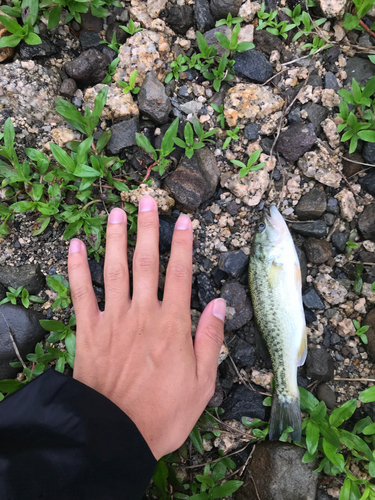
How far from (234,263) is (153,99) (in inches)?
74.6

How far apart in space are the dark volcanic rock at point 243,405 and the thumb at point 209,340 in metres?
0.59

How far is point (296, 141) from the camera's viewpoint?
3.39 meters

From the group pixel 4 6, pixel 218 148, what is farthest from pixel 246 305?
pixel 4 6

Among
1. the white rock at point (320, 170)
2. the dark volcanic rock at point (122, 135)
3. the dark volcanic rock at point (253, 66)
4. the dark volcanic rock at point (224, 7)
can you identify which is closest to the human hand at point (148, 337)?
the dark volcanic rock at point (122, 135)

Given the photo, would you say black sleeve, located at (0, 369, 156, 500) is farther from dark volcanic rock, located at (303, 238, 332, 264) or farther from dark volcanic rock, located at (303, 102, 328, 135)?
dark volcanic rock, located at (303, 102, 328, 135)

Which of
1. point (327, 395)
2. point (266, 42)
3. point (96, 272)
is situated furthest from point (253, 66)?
point (327, 395)

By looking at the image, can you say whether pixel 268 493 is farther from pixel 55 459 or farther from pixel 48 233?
pixel 48 233

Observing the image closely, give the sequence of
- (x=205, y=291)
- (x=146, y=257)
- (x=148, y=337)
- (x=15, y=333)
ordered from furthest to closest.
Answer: (x=205, y=291) → (x=15, y=333) → (x=146, y=257) → (x=148, y=337)

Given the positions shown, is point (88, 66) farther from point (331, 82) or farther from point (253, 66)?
point (331, 82)

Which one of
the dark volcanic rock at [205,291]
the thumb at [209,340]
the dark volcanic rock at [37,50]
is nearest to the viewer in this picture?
the thumb at [209,340]

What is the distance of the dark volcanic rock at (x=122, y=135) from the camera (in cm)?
336

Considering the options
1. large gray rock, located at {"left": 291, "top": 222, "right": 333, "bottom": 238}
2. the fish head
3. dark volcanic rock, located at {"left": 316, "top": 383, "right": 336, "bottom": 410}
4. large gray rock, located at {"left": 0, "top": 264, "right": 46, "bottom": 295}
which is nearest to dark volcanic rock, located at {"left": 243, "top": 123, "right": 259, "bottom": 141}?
the fish head

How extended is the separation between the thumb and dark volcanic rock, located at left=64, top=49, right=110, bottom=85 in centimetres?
267

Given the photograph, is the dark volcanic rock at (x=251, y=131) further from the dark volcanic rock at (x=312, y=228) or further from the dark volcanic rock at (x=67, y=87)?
the dark volcanic rock at (x=67, y=87)
